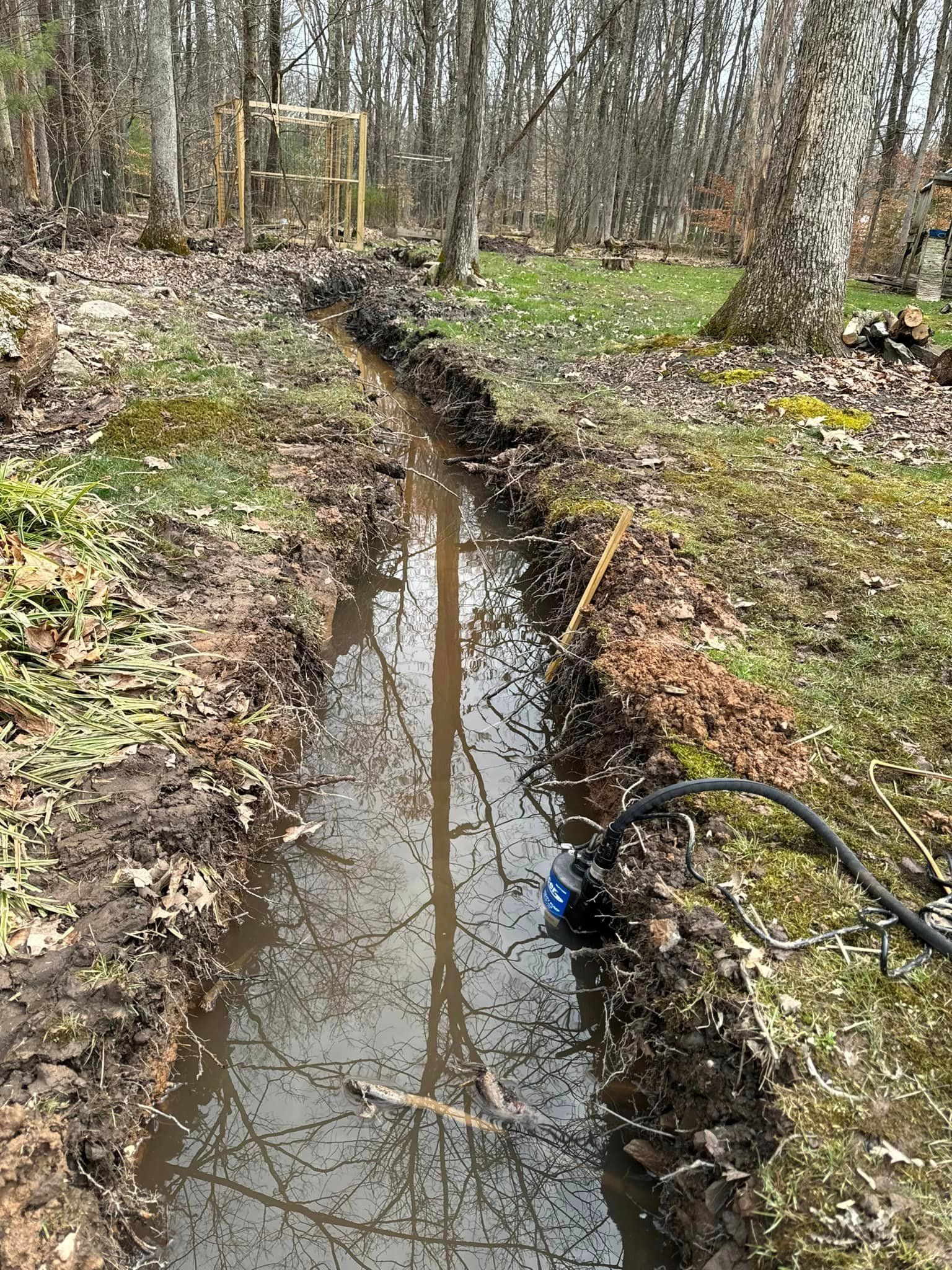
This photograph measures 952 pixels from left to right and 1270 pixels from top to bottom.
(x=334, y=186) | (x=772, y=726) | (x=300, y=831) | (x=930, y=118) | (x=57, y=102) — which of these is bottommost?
(x=300, y=831)

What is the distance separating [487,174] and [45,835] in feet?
49.5

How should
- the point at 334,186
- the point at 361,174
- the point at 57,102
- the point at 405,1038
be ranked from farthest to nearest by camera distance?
the point at 334,186 → the point at 361,174 → the point at 57,102 → the point at 405,1038

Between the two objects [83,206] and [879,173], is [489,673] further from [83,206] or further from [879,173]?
[879,173]

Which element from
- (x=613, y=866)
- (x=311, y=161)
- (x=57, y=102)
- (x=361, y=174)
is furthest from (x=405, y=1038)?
(x=311, y=161)

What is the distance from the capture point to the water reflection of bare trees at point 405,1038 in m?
2.34

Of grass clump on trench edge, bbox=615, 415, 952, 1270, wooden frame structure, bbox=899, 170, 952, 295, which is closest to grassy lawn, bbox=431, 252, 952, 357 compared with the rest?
wooden frame structure, bbox=899, 170, 952, 295

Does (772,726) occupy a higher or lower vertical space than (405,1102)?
higher

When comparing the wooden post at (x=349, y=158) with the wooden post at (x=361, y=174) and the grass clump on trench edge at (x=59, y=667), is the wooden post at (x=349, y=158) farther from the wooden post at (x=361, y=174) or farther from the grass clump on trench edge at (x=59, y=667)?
the grass clump on trench edge at (x=59, y=667)

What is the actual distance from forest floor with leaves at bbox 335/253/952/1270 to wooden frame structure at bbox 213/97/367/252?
34.3 ft

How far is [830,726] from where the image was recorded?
3381mm

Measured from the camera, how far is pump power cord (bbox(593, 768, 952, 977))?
2.39 metres

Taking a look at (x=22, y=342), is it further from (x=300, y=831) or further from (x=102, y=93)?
(x=102, y=93)

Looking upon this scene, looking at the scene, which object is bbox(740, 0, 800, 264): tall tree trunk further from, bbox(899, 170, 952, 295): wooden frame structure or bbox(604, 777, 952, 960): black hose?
bbox(604, 777, 952, 960): black hose

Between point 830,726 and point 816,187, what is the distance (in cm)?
733
